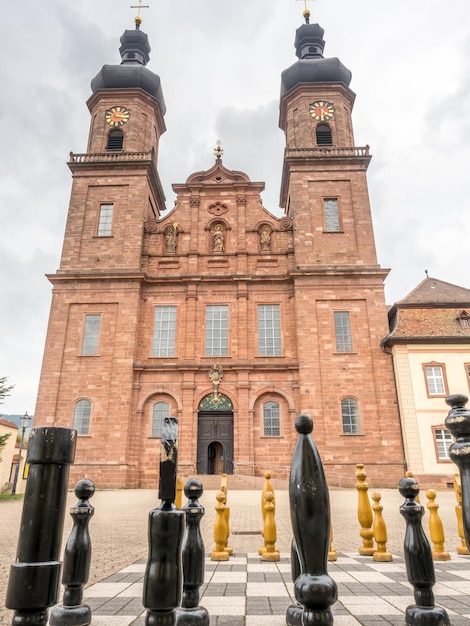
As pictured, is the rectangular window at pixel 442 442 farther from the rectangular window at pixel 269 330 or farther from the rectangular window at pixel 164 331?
the rectangular window at pixel 164 331

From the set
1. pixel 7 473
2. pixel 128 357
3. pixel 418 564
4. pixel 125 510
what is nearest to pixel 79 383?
pixel 128 357

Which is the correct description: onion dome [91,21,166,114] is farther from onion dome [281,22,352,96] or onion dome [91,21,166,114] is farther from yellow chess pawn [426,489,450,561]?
yellow chess pawn [426,489,450,561]

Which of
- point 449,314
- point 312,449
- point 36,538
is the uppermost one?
point 449,314

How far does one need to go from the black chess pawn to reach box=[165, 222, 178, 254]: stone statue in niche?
22.9 m

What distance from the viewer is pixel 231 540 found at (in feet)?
24.5

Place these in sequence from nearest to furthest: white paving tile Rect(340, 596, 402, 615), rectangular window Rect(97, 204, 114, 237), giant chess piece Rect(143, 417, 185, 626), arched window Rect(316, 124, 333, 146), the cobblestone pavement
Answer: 1. giant chess piece Rect(143, 417, 185, 626)
2. white paving tile Rect(340, 596, 402, 615)
3. the cobblestone pavement
4. rectangular window Rect(97, 204, 114, 237)
5. arched window Rect(316, 124, 333, 146)

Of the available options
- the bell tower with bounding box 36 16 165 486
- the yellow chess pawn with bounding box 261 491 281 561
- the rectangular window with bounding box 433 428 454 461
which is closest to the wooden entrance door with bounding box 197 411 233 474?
the bell tower with bounding box 36 16 165 486

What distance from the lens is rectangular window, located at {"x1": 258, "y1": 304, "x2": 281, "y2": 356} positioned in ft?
76.3

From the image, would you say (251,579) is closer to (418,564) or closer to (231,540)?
(418,564)

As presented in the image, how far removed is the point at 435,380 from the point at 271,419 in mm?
8092

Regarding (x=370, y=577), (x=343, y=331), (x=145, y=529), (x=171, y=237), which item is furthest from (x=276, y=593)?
(x=171, y=237)

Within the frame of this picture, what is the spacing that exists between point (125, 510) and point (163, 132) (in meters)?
27.1

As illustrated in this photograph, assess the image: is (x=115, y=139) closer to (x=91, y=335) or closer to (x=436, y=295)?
(x=91, y=335)

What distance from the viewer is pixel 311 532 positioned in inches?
85.0
